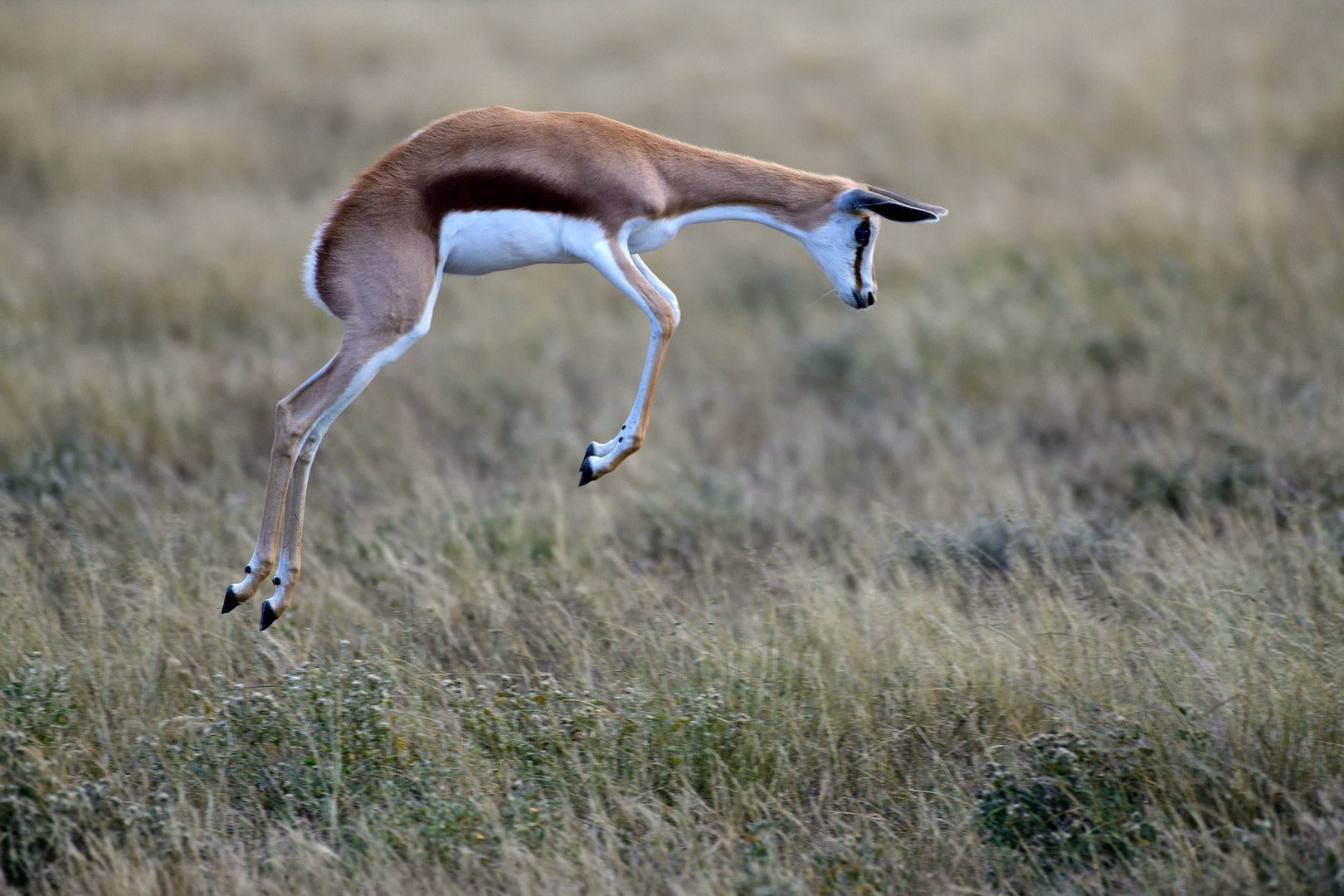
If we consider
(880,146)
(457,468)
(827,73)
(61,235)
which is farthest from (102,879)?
(827,73)

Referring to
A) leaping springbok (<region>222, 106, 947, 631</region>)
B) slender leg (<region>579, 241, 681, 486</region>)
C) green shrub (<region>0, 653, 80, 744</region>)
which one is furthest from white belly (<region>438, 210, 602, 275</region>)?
green shrub (<region>0, 653, 80, 744</region>)

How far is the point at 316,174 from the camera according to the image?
497 inches

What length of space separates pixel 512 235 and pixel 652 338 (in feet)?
1.93

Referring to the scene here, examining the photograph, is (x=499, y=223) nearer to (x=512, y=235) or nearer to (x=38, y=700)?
(x=512, y=235)

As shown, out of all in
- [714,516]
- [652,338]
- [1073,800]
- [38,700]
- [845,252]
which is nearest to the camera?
[652,338]

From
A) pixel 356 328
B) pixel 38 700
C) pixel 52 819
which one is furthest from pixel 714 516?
pixel 52 819

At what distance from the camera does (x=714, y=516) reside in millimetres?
6281

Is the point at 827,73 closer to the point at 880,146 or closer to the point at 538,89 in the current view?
the point at 880,146

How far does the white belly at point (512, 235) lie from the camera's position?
3.58 m

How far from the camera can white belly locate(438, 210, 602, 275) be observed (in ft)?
11.8

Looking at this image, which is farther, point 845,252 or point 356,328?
point 845,252

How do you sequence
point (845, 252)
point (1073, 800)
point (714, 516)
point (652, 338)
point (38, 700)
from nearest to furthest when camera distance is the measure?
point (652, 338)
point (1073, 800)
point (845, 252)
point (38, 700)
point (714, 516)

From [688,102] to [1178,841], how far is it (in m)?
12.3

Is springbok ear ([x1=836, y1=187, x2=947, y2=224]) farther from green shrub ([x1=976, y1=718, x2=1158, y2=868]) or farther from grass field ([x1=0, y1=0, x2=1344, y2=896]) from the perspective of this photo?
green shrub ([x1=976, y1=718, x2=1158, y2=868])
